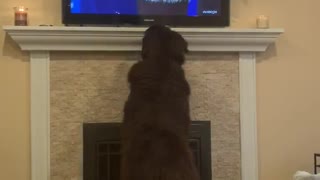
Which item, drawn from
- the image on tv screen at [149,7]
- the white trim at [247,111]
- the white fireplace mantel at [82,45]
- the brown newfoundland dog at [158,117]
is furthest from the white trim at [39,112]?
the white trim at [247,111]

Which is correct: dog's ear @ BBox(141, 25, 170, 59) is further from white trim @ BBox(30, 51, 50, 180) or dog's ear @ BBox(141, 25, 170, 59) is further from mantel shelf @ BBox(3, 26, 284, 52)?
white trim @ BBox(30, 51, 50, 180)

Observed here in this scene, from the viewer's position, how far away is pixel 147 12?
3.02 m

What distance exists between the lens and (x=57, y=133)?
3023mm

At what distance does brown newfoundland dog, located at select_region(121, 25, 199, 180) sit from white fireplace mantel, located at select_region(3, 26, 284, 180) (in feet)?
0.71

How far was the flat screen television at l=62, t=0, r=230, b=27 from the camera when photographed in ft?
9.66

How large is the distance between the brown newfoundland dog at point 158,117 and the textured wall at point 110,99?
293mm

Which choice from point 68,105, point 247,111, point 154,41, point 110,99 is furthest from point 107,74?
point 247,111

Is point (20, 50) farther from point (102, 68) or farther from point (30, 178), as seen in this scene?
point (30, 178)

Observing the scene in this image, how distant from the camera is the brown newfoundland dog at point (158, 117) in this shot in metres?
2.64

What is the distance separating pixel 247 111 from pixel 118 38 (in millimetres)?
951

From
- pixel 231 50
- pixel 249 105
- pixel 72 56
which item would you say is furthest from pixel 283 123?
pixel 72 56

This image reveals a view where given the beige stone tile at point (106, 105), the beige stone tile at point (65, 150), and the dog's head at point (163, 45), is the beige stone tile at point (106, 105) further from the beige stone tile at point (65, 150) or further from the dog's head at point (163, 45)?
the dog's head at point (163, 45)

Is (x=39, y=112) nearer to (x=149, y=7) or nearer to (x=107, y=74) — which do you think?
(x=107, y=74)

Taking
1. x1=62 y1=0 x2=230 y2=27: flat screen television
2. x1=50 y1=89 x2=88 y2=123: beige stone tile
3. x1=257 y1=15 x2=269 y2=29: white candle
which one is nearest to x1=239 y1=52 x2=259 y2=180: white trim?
x1=257 y1=15 x2=269 y2=29: white candle
